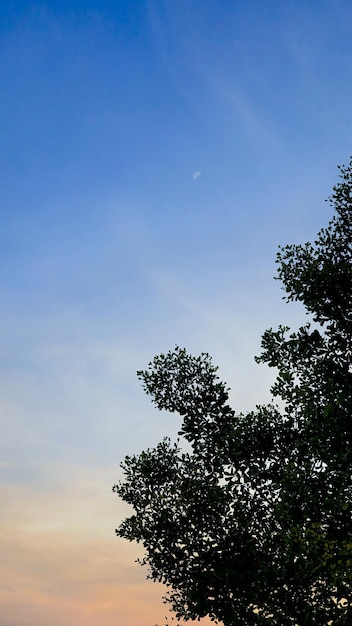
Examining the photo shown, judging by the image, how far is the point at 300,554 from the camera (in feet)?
53.1

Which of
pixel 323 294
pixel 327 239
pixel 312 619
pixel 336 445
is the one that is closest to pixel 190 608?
pixel 312 619

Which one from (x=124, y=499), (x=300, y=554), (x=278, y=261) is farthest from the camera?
(x=124, y=499)

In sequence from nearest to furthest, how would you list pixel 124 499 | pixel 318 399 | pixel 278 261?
1. pixel 318 399
2. pixel 278 261
3. pixel 124 499

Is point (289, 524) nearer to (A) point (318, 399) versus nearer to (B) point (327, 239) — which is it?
(A) point (318, 399)

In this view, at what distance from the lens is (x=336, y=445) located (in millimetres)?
16266

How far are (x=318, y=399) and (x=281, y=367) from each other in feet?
5.04

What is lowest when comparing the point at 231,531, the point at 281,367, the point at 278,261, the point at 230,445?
the point at 231,531

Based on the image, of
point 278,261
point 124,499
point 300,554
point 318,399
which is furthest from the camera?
point 124,499

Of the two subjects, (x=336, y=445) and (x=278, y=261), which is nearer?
(x=336, y=445)

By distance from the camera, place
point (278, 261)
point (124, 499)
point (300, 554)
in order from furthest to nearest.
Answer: point (124, 499) < point (278, 261) < point (300, 554)

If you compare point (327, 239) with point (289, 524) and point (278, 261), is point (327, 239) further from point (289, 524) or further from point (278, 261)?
point (289, 524)

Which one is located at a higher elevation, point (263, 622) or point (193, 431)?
point (193, 431)

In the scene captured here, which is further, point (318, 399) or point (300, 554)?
point (318, 399)

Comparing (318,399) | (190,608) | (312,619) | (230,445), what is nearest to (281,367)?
(318,399)
